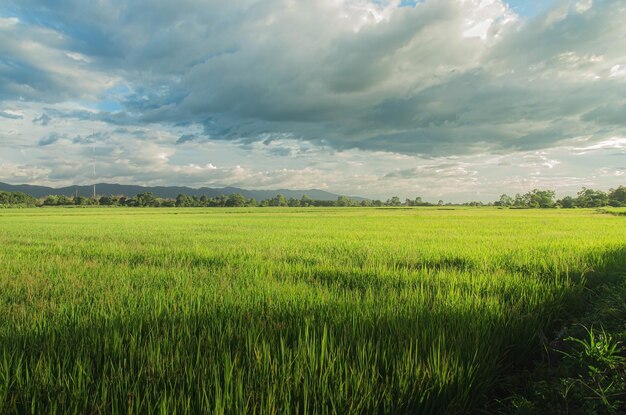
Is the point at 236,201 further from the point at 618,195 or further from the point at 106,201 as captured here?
the point at 618,195

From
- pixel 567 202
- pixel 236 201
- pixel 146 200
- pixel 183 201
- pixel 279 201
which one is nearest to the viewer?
pixel 567 202

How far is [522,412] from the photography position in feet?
6.70

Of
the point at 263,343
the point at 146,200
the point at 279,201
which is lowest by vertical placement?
the point at 263,343

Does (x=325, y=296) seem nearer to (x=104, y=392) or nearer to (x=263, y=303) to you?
(x=263, y=303)

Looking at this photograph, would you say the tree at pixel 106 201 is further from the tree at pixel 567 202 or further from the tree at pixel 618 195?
the tree at pixel 618 195

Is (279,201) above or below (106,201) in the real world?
above

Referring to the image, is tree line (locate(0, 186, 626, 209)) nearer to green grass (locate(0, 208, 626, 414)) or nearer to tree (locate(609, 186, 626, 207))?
tree (locate(609, 186, 626, 207))

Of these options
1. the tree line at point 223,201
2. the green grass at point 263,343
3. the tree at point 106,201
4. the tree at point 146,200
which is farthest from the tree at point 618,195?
the tree at point 106,201

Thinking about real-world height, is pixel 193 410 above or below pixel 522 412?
above

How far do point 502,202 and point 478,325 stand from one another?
178818 mm

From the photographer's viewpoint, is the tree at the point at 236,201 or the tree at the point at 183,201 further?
the tree at the point at 236,201

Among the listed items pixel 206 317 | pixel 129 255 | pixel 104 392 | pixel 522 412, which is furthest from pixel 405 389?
pixel 129 255

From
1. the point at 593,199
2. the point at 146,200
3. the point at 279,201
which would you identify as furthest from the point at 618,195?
the point at 146,200

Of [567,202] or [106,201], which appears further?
[106,201]
